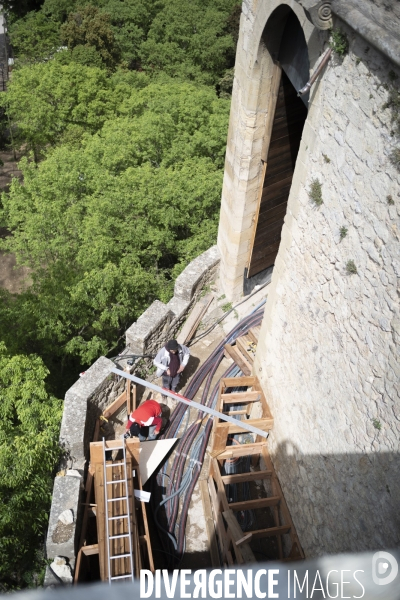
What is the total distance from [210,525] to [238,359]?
9.77 ft

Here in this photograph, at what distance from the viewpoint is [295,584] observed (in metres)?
2.01

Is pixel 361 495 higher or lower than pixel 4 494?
lower

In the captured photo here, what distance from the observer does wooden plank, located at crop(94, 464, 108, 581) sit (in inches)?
281

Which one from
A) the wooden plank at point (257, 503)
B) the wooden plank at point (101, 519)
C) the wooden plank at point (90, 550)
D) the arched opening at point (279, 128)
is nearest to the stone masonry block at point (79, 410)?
the wooden plank at point (101, 519)

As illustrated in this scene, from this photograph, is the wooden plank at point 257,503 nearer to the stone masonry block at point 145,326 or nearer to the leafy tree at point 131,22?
the stone masonry block at point 145,326

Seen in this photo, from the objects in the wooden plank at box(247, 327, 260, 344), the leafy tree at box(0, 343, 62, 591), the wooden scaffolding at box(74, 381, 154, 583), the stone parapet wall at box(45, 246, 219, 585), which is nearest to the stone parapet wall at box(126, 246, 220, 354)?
the stone parapet wall at box(45, 246, 219, 585)

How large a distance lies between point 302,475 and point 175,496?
253 centimetres

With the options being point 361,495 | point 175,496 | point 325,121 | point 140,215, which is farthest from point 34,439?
→ point 140,215

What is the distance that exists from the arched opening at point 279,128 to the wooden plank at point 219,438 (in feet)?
12.2

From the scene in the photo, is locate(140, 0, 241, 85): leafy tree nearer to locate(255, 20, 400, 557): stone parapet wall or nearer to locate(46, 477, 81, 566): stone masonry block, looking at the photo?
locate(255, 20, 400, 557): stone parapet wall

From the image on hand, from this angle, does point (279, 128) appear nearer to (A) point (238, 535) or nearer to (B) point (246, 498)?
(B) point (246, 498)

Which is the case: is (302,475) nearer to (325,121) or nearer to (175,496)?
(175,496)

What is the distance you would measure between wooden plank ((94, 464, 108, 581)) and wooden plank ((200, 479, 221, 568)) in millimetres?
1878

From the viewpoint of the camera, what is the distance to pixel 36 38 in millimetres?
25625
